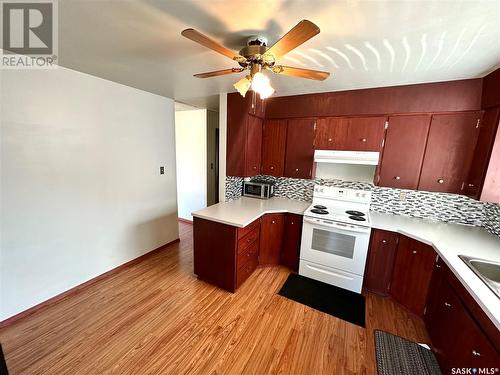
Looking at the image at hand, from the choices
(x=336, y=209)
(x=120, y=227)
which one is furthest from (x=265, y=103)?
(x=120, y=227)

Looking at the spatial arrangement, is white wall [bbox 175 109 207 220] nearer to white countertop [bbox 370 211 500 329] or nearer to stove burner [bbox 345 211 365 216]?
stove burner [bbox 345 211 365 216]

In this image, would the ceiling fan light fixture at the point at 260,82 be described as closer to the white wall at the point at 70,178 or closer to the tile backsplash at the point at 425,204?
the tile backsplash at the point at 425,204

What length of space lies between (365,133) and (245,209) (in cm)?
174

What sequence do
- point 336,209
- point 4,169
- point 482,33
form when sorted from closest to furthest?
point 482,33 → point 4,169 → point 336,209

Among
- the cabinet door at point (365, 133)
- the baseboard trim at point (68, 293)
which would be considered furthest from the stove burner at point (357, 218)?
the baseboard trim at point (68, 293)

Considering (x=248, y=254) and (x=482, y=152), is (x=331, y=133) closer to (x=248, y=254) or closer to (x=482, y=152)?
(x=482, y=152)

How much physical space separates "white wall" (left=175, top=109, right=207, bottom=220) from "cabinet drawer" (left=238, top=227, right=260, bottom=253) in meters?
1.93

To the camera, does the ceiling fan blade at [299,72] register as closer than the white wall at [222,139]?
Yes

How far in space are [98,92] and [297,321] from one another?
10.6 feet

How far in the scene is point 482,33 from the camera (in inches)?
49.4

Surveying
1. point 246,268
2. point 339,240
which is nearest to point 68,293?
point 246,268

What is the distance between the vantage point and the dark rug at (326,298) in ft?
7.04

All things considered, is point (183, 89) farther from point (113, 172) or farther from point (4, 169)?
point (4, 169)

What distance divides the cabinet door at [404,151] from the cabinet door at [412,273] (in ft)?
2.25
